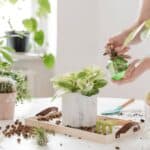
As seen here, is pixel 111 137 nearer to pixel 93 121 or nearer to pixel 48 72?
pixel 93 121

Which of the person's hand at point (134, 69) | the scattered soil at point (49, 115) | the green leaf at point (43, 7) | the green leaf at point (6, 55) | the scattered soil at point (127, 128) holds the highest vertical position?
the green leaf at point (43, 7)

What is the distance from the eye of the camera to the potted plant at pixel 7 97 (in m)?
1.46

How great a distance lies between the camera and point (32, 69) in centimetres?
307

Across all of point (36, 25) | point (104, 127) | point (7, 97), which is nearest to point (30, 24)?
point (36, 25)

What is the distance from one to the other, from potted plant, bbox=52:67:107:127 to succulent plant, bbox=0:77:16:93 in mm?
192

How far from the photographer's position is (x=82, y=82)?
1336mm

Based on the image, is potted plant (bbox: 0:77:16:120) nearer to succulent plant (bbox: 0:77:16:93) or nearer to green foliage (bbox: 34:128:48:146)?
succulent plant (bbox: 0:77:16:93)

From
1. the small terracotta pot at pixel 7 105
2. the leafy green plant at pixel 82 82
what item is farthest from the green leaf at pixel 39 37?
the small terracotta pot at pixel 7 105

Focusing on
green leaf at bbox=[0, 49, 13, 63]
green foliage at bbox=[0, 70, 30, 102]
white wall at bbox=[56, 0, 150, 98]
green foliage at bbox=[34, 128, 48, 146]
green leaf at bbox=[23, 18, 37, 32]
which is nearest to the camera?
green foliage at bbox=[34, 128, 48, 146]

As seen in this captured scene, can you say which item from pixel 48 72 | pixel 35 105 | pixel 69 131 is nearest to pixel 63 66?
pixel 48 72

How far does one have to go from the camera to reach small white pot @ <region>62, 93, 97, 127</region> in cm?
133

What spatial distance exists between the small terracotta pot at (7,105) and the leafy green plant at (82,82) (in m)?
0.19

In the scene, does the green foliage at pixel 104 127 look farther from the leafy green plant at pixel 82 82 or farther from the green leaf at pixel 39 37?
the green leaf at pixel 39 37

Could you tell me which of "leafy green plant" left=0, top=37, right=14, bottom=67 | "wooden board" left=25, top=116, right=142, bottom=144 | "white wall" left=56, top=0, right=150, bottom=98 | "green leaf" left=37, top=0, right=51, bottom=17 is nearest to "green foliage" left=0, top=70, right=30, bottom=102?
"leafy green plant" left=0, top=37, right=14, bottom=67
